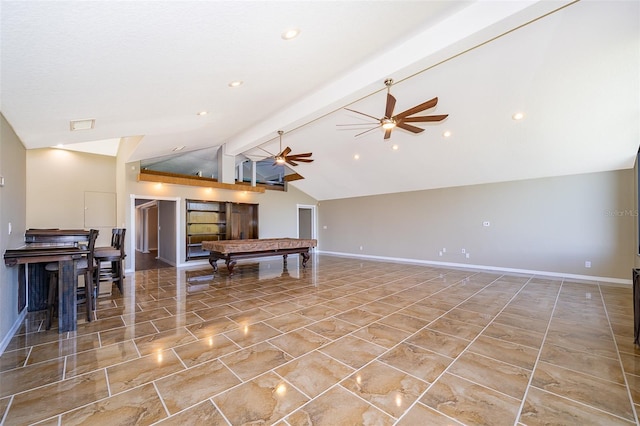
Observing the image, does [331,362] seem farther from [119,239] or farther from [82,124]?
[119,239]

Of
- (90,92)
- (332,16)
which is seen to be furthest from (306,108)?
(90,92)

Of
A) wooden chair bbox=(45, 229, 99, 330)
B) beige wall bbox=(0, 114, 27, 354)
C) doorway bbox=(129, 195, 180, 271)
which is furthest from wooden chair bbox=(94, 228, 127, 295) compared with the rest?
doorway bbox=(129, 195, 180, 271)

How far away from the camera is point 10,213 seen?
290 cm

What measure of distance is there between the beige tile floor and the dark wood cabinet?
3.64 meters

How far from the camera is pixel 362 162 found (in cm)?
771

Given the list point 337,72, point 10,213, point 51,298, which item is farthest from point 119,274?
point 337,72

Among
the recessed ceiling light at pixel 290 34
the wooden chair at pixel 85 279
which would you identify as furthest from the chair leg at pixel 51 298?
the recessed ceiling light at pixel 290 34

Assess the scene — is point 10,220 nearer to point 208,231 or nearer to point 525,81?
point 208,231

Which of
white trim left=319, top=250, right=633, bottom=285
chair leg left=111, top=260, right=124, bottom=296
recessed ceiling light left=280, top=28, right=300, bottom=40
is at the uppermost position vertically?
recessed ceiling light left=280, top=28, right=300, bottom=40

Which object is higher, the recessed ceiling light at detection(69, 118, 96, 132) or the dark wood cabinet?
the recessed ceiling light at detection(69, 118, 96, 132)

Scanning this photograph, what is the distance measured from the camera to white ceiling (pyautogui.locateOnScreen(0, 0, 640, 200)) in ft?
6.23

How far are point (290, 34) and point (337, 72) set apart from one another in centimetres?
134

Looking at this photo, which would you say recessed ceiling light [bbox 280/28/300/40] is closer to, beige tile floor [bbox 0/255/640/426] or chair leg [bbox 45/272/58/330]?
beige tile floor [bbox 0/255/640/426]

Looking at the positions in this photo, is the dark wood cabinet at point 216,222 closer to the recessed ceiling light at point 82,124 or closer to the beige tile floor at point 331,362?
the beige tile floor at point 331,362
